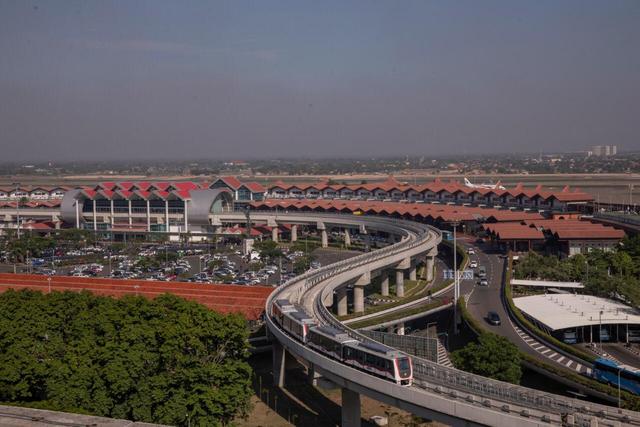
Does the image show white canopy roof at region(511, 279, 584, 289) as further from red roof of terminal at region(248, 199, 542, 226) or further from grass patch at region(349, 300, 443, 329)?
red roof of terminal at region(248, 199, 542, 226)

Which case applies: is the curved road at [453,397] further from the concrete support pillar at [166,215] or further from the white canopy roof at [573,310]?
the concrete support pillar at [166,215]

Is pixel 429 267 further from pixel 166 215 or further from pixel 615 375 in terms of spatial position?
pixel 166 215

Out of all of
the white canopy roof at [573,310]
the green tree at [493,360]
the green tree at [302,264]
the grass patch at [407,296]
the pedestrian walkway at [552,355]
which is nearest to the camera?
the green tree at [493,360]

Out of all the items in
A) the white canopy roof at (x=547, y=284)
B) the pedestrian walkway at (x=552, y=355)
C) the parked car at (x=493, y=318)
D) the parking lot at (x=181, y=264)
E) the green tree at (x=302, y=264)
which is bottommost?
the parking lot at (x=181, y=264)

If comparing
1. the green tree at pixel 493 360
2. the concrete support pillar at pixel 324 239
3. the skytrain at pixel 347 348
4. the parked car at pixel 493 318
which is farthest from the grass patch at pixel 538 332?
the concrete support pillar at pixel 324 239

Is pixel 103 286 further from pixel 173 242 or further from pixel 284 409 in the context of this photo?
pixel 173 242

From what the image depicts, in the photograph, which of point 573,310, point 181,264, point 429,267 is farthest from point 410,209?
point 573,310

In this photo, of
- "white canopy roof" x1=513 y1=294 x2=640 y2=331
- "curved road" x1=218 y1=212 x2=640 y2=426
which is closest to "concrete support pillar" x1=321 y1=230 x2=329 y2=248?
"white canopy roof" x1=513 y1=294 x2=640 y2=331
